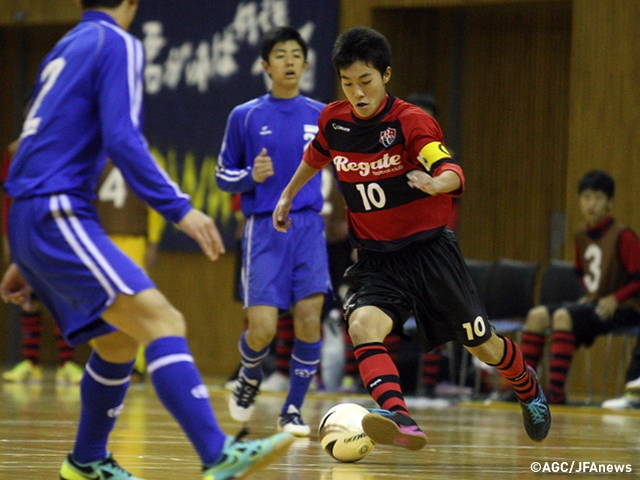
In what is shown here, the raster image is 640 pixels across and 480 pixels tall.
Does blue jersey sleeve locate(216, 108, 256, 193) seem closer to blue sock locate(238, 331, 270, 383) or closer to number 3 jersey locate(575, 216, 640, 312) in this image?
blue sock locate(238, 331, 270, 383)

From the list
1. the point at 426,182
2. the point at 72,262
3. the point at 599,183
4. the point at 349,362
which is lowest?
the point at 349,362

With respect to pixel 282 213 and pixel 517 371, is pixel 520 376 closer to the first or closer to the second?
pixel 517 371

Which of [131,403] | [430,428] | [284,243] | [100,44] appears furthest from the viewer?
[131,403]

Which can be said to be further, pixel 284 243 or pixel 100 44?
pixel 284 243

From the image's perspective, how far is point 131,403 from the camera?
7551 mm

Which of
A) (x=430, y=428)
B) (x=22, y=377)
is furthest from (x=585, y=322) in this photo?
(x=22, y=377)

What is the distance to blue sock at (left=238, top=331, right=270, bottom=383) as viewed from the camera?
18.3 feet

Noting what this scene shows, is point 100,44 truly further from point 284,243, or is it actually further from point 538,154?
point 538,154

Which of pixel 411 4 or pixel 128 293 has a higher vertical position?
pixel 411 4

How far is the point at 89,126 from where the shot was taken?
3131 millimetres

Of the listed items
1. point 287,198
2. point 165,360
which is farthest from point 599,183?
point 165,360

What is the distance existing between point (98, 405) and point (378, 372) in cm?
114

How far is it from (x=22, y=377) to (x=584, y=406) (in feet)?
16.0

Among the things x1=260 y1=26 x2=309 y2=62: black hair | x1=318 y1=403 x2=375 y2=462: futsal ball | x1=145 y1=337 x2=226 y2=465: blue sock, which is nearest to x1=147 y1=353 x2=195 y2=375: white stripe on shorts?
x1=145 y1=337 x2=226 y2=465: blue sock
